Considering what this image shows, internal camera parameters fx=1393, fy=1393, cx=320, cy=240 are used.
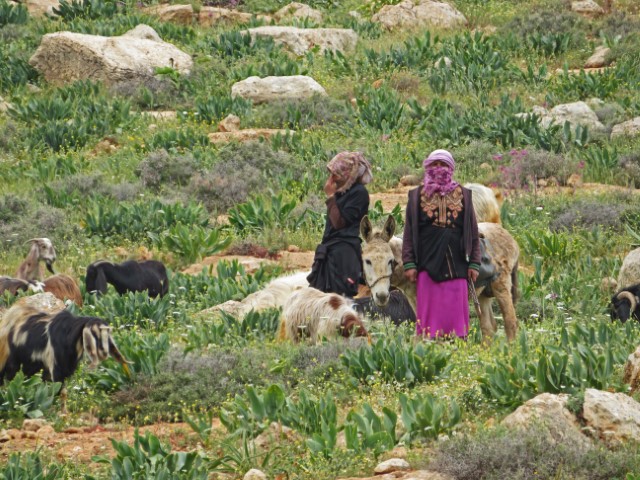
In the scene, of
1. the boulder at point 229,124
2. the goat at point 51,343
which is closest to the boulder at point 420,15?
the boulder at point 229,124

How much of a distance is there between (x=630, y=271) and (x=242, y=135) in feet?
33.8

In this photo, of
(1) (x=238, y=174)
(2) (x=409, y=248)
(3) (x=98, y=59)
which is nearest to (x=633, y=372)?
(2) (x=409, y=248)

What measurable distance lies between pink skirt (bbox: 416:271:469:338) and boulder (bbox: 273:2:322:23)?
2053 centimetres

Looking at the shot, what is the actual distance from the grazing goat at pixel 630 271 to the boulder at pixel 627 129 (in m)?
8.20

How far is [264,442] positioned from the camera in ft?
29.7

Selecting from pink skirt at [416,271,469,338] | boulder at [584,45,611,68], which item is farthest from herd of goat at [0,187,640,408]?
boulder at [584,45,611,68]

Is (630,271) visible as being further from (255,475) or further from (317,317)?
(255,475)

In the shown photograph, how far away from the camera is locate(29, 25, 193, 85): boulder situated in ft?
87.3

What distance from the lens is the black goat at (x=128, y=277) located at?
1529cm

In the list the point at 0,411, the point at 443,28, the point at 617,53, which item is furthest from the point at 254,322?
the point at 443,28

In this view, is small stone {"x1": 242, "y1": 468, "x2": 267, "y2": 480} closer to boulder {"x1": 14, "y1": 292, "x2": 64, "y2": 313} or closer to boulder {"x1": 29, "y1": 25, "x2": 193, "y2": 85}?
boulder {"x1": 14, "y1": 292, "x2": 64, "y2": 313}

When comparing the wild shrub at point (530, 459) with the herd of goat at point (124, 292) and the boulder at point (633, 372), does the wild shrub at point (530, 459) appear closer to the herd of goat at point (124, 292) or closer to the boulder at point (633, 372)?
the boulder at point (633, 372)

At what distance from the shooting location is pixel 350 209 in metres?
12.8

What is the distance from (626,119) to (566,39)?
5.33m
